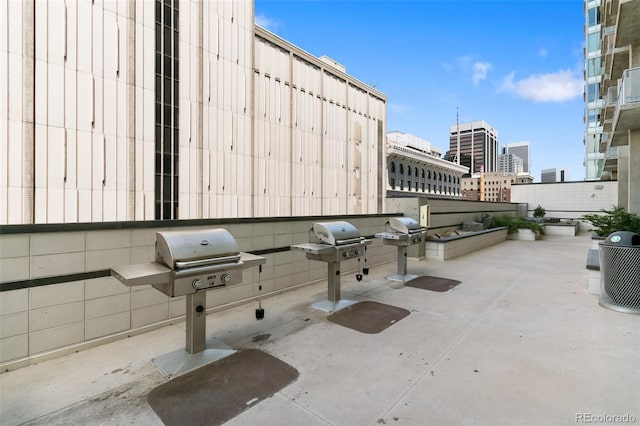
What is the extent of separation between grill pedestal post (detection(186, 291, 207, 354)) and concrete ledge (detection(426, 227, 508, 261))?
7.57 metres

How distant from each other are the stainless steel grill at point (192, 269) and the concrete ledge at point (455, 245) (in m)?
7.20

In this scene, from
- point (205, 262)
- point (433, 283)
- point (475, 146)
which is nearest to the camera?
point (205, 262)

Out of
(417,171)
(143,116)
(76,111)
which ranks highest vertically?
(417,171)

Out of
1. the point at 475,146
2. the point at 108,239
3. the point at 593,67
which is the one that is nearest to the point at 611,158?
the point at 593,67

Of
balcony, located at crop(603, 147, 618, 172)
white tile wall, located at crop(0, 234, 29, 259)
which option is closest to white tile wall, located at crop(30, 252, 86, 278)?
white tile wall, located at crop(0, 234, 29, 259)

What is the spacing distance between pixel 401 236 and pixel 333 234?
2.09 metres

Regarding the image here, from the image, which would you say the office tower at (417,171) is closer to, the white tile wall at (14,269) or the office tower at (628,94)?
the office tower at (628,94)

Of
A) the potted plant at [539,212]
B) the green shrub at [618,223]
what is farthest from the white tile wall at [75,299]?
the potted plant at [539,212]

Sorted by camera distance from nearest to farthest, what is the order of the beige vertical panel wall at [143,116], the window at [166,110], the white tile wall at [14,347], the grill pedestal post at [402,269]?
the white tile wall at [14,347]
the grill pedestal post at [402,269]
the beige vertical panel wall at [143,116]
the window at [166,110]

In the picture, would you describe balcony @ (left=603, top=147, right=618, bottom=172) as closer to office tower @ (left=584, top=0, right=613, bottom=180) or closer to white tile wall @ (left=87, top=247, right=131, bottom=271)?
office tower @ (left=584, top=0, right=613, bottom=180)

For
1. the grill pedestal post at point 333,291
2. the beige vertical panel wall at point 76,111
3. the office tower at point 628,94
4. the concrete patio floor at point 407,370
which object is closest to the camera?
the concrete patio floor at point 407,370

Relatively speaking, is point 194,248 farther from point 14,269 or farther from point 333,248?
point 333,248

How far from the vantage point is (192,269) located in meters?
2.83

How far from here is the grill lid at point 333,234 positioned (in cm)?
455
